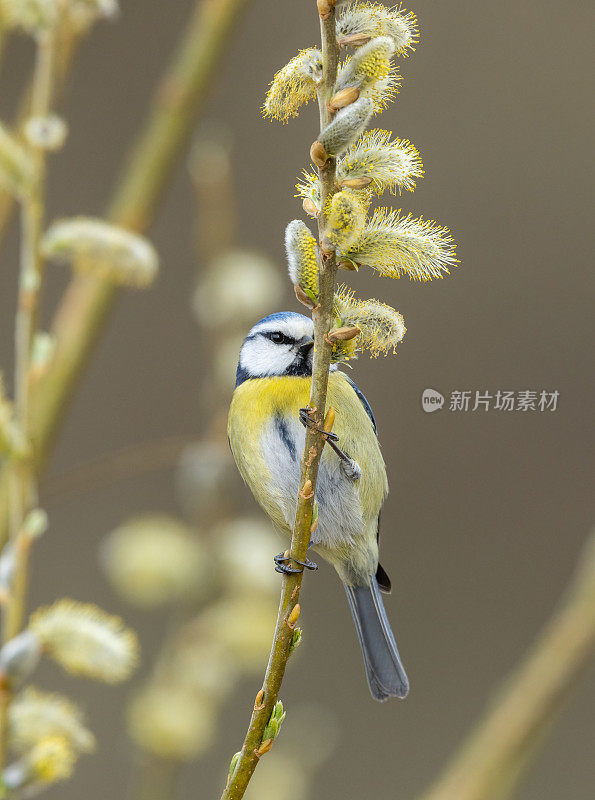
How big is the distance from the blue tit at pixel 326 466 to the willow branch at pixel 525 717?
10 centimetres

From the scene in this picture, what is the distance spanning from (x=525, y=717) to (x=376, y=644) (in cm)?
22

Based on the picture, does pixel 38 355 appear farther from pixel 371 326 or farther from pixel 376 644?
pixel 376 644

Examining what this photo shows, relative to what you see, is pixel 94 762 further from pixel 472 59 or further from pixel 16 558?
pixel 472 59

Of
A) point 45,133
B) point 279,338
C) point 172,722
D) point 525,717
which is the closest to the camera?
point 45,133

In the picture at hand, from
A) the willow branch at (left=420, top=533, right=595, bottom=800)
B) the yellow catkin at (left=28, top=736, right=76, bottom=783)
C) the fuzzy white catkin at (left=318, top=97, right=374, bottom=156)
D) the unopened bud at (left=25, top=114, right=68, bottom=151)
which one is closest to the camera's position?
the fuzzy white catkin at (left=318, top=97, right=374, bottom=156)

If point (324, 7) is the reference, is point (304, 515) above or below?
below

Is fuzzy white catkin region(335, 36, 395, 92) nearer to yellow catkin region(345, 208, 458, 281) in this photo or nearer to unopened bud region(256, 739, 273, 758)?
yellow catkin region(345, 208, 458, 281)

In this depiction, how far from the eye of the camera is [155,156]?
100cm

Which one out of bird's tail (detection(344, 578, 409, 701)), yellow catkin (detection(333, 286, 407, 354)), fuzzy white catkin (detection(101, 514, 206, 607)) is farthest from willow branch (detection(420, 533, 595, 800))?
yellow catkin (detection(333, 286, 407, 354))

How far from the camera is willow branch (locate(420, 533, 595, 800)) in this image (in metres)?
0.86

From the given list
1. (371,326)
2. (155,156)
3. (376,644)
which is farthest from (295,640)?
(155,156)

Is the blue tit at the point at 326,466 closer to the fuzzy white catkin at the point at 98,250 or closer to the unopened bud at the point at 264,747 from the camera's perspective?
the fuzzy white catkin at the point at 98,250

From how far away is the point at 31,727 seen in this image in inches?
25.8

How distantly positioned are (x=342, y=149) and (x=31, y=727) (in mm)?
455
